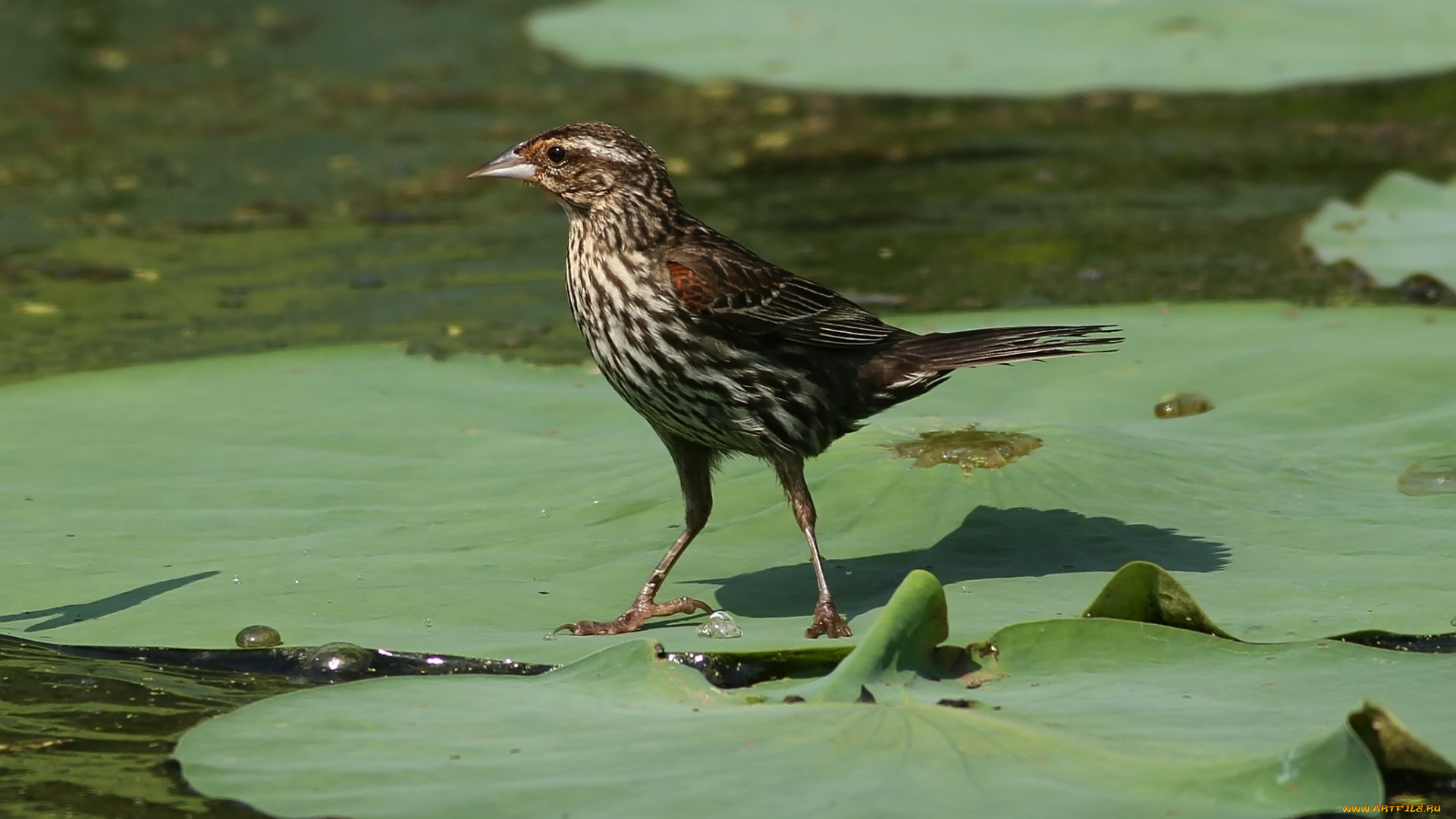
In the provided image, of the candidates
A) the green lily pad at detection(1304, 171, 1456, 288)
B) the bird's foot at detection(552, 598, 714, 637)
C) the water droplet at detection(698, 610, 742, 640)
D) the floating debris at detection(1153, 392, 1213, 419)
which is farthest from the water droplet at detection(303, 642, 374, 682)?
the green lily pad at detection(1304, 171, 1456, 288)

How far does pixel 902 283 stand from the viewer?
32.1 feet

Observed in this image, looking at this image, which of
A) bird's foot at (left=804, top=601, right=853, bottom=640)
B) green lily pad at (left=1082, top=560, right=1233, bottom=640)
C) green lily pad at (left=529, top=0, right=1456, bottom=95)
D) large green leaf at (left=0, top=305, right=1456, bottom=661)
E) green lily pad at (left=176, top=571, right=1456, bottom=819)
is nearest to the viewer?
green lily pad at (left=176, top=571, right=1456, bottom=819)

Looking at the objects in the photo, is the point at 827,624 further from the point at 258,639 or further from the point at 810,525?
the point at 258,639

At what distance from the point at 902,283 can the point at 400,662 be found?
5226mm

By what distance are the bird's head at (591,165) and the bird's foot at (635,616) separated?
1.29 m

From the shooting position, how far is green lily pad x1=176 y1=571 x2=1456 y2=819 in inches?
149

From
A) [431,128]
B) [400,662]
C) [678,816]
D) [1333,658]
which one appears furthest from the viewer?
[431,128]

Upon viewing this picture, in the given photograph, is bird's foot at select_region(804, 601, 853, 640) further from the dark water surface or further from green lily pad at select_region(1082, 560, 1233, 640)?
the dark water surface

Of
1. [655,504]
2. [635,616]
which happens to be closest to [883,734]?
[635,616]

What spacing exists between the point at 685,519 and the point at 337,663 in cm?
134

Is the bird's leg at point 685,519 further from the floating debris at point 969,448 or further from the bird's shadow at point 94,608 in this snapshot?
the bird's shadow at point 94,608

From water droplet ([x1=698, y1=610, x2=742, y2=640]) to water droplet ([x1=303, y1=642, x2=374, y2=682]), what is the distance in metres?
0.88

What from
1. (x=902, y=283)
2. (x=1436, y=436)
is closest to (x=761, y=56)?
(x=902, y=283)

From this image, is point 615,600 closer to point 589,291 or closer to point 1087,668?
point 589,291
